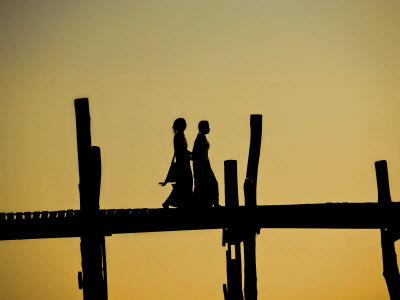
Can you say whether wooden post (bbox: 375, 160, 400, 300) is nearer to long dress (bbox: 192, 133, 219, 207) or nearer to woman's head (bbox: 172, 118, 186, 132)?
long dress (bbox: 192, 133, 219, 207)

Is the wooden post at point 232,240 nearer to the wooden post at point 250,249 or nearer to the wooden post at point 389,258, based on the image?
the wooden post at point 250,249

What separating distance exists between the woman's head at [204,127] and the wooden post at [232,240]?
30.8 inches

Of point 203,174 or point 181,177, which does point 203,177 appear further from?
point 181,177

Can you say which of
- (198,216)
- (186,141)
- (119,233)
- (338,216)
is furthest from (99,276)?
(338,216)

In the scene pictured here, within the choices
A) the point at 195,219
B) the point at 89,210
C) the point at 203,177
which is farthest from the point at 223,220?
the point at 89,210

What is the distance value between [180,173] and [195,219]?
114 centimetres

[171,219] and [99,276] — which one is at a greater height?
[171,219]

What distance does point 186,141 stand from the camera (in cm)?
1259

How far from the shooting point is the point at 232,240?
1233cm

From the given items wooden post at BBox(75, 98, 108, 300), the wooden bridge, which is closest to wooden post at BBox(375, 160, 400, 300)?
the wooden bridge

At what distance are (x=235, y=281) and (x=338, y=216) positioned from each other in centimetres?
174

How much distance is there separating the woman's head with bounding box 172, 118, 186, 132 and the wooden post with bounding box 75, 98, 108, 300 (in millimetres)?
1474

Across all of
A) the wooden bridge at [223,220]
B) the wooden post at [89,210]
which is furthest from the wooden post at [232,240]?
the wooden post at [89,210]

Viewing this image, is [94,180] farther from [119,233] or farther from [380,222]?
[380,222]
